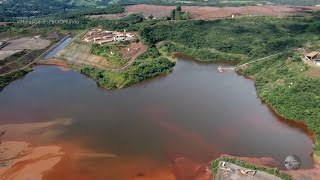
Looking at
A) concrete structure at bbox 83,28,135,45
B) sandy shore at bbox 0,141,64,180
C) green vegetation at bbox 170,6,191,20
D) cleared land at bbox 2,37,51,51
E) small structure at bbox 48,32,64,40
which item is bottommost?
sandy shore at bbox 0,141,64,180

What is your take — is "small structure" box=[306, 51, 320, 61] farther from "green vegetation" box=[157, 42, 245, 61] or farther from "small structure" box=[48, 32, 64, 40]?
"small structure" box=[48, 32, 64, 40]

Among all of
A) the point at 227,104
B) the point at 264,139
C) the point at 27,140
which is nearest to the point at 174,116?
the point at 227,104

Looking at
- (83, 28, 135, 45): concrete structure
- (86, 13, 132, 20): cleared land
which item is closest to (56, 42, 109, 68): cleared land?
(83, 28, 135, 45): concrete structure

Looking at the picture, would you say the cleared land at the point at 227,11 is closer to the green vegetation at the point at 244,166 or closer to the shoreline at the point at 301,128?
the shoreline at the point at 301,128

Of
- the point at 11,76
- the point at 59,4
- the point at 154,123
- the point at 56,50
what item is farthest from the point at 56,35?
the point at 59,4

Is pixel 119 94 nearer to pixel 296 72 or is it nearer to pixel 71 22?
pixel 296 72

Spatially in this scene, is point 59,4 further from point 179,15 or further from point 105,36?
point 105,36
